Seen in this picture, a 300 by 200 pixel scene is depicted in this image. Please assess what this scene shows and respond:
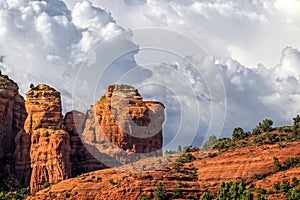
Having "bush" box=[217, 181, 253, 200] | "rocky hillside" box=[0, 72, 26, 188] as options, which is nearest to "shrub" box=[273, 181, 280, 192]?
"bush" box=[217, 181, 253, 200]

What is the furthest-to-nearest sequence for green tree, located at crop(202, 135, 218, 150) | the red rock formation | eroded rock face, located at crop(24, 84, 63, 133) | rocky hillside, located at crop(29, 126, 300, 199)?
eroded rock face, located at crop(24, 84, 63, 133) → the red rock formation → green tree, located at crop(202, 135, 218, 150) → rocky hillside, located at crop(29, 126, 300, 199)

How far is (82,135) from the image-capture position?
168 m

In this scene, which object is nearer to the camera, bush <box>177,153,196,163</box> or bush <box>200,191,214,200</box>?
bush <box>200,191,214,200</box>

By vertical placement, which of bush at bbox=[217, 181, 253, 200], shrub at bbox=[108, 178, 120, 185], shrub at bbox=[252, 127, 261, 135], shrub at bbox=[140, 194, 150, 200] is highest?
shrub at bbox=[252, 127, 261, 135]

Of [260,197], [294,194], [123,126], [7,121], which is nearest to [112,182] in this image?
[260,197]

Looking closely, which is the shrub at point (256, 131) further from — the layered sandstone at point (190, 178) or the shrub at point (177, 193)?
the shrub at point (177, 193)

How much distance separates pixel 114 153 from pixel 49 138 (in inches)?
568

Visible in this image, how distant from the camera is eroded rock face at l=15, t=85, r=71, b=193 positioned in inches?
6038

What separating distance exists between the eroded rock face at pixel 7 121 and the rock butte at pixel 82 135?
6.21ft

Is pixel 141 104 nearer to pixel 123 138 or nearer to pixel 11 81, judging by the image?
→ pixel 123 138

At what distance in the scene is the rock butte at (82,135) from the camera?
155 meters

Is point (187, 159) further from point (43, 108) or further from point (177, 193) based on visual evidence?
point (43, 108)

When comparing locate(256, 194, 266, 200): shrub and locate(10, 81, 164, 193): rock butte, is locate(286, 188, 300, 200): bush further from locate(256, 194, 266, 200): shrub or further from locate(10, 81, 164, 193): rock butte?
locate(10, 81, 164, 193): rock butte

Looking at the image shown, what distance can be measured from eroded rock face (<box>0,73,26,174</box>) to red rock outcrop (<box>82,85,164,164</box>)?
50.7 ft
